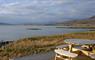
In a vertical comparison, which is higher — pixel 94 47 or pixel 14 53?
pixel 94 47

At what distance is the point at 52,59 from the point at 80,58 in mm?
3799

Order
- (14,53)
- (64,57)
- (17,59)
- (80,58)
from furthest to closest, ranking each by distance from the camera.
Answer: (14,53)
(17,59)
(64,57)
(80,58)

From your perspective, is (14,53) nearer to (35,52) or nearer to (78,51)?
(35,52)

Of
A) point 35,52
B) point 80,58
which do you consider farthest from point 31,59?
point 80,58

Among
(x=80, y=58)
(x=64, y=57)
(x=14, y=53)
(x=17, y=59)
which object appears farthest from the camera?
(x=14, y=53)

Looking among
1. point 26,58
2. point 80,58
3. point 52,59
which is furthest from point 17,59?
point 80,58

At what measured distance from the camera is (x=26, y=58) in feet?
57.1

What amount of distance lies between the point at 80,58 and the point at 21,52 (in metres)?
8.29

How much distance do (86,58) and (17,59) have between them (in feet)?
17.6

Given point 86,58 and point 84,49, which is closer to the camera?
point 86,58

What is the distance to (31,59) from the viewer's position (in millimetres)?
16969

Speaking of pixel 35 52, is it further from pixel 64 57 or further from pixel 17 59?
pixel 64 57

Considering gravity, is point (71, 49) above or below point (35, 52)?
above

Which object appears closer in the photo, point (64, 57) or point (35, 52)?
point (64, 57)
